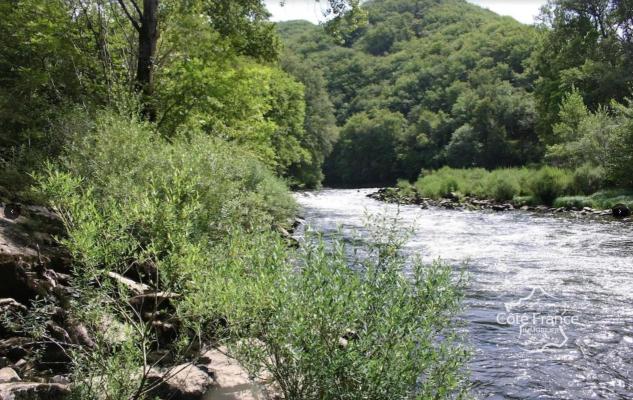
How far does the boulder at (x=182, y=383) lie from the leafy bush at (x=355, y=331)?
1.03 meters

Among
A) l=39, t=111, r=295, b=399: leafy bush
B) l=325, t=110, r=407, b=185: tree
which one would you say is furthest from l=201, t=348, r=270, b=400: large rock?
l=325, t=110, r=407, b=185: tree

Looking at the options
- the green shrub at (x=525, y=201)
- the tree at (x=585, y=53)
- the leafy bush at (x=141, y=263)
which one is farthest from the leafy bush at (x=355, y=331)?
the tree at (x=585, y=53)

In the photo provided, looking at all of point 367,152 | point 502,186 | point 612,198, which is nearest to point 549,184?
point 502,186

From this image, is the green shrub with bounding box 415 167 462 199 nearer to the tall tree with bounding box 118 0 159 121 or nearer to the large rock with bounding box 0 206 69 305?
the tall tree with bounding box 118 0 159 121

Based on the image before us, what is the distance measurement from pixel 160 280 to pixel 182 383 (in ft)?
6.06

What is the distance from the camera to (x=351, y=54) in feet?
456

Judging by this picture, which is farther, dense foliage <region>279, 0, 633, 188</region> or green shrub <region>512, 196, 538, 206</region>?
dense foliage <region>279, 0, 633, 188</region>

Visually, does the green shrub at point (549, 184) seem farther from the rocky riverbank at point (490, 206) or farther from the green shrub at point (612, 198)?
the green shrub at point (612, 198)

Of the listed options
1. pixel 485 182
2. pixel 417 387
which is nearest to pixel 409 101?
pixel 485 182

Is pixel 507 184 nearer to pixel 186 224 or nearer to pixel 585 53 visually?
pixel 585 53

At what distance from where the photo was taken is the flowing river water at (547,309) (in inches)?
269

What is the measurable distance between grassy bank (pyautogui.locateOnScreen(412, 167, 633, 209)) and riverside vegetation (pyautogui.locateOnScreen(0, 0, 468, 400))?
69.0 ft

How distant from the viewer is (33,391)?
4.62 metres

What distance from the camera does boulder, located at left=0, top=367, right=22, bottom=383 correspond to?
4.91 m
